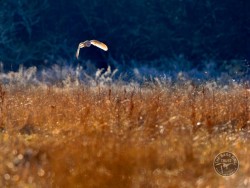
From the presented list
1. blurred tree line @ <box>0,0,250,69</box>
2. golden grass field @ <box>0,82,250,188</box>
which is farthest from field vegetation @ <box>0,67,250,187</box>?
blurred tree line @ <box>0,0,250,69</box>

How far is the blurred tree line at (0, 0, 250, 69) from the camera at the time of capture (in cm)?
1884

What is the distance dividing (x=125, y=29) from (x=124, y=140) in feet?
46.9

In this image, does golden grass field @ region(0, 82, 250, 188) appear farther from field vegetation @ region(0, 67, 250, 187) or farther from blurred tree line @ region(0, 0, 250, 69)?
blurred tree line @ region(0, 0, 250, 69)

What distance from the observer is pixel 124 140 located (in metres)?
5.60

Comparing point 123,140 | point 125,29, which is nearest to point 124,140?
point 123,140

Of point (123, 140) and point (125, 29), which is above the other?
point (125, 29)

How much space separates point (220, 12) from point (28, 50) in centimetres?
558

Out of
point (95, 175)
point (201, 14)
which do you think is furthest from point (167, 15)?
point (95, 175)

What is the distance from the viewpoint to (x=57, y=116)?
6961 mm

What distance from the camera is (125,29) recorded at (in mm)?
19719

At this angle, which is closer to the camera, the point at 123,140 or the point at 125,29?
the point at 123,140

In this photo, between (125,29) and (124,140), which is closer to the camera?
(124,140)

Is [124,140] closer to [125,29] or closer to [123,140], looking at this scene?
[123,140]

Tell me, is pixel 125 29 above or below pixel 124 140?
above
